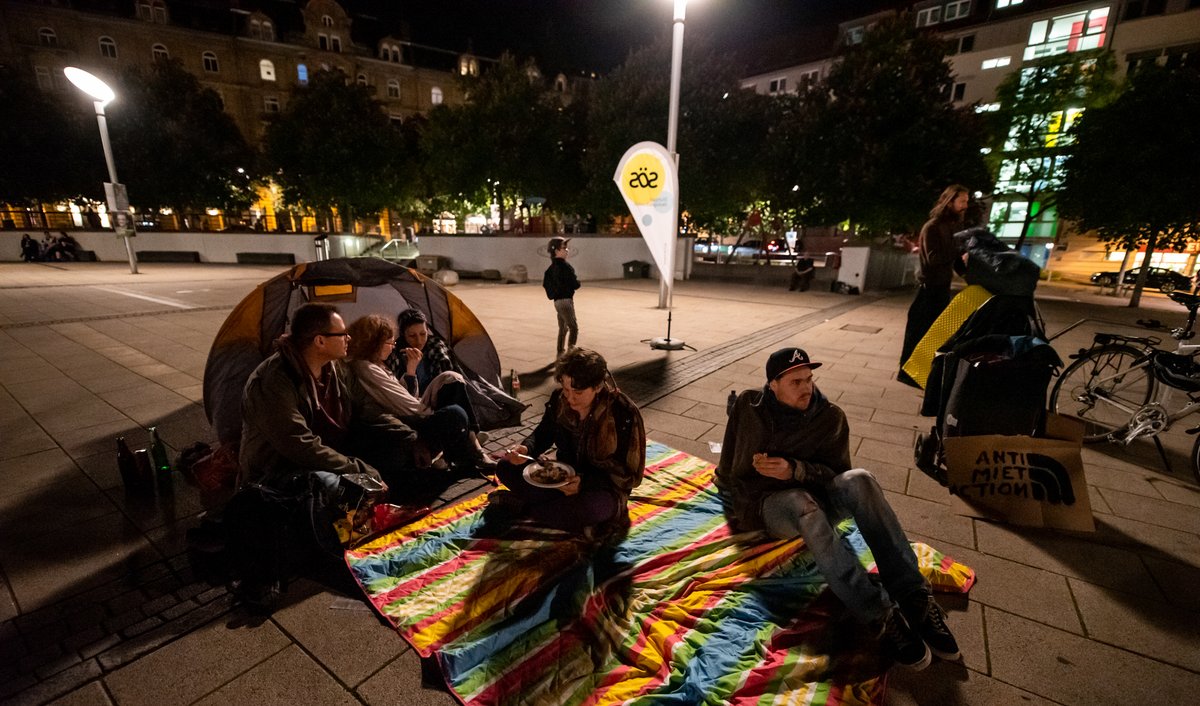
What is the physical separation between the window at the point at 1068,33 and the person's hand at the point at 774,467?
39.6m

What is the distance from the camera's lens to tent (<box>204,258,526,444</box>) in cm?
405

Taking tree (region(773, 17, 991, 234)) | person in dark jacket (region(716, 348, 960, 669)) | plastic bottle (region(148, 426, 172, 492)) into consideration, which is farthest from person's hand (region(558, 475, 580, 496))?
tree (region(773, 17, 991, 234))

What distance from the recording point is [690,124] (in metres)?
19.3

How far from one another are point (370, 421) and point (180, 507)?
1.36m

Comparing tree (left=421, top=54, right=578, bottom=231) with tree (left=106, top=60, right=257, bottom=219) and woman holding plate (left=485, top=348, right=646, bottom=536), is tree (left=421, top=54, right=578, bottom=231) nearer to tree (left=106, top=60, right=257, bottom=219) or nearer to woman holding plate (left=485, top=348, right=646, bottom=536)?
tree (left=106, top=60, right=257, bottom=219)

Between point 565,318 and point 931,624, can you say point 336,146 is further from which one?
point 931,624

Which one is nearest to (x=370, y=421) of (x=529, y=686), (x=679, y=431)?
(x=529, y=686)

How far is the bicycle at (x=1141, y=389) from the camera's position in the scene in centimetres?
424

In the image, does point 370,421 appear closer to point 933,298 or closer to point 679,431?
point 679,431

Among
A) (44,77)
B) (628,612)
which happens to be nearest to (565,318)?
(628,612)

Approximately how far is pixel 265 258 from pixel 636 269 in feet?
61.8

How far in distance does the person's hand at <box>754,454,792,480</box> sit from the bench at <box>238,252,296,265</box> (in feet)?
93.3

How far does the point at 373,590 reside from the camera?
9.00ft

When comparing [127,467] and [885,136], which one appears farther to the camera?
[885,136]
